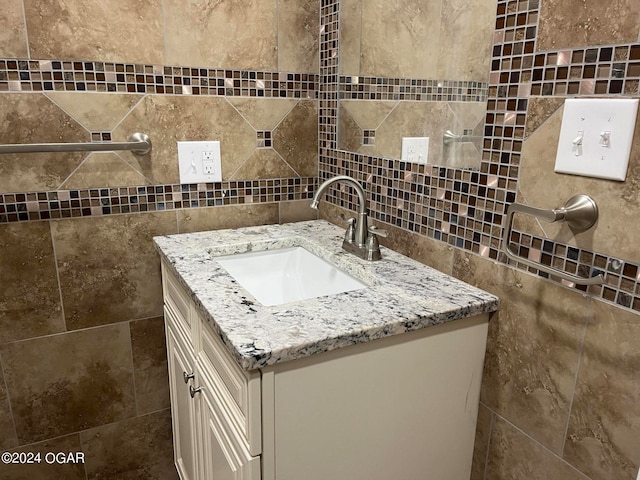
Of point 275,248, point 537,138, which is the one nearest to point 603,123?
point 537,138

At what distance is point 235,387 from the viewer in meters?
0.89

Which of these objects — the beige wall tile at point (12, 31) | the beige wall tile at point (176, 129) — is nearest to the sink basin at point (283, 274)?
the beige wall tile at point (176, 129)

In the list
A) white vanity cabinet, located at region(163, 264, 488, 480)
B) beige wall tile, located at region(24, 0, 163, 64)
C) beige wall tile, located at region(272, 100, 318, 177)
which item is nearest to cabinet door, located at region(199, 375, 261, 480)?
white vanity cabinet, located at region(163, 264, 488, 480)

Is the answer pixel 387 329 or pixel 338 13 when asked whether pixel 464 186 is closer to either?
pixel 387 329

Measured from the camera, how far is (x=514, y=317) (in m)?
0.98

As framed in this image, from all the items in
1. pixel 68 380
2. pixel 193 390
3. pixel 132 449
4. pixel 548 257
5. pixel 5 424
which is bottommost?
pixel 132 449

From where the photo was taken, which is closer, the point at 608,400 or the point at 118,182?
the point at 608,400

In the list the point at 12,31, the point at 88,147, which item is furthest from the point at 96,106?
the point at 12,31

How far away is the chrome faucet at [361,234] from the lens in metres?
1.23

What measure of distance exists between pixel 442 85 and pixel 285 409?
0.82 meters

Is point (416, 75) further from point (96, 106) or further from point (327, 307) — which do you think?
point (96, 106)

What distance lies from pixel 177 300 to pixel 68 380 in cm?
49

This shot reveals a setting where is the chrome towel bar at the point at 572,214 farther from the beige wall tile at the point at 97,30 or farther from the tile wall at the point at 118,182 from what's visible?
the beige wall tile at the point at 97,30

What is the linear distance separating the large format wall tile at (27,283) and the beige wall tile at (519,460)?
1201mm
